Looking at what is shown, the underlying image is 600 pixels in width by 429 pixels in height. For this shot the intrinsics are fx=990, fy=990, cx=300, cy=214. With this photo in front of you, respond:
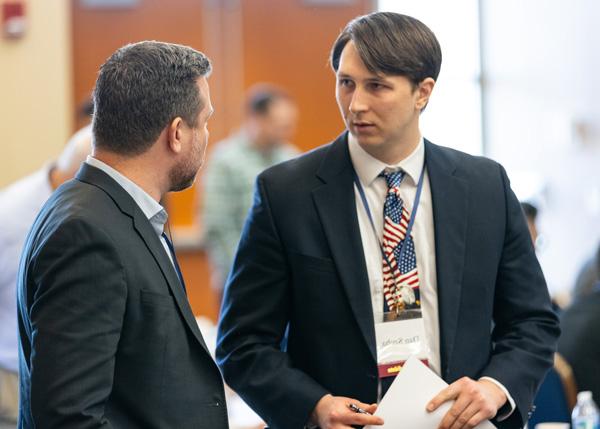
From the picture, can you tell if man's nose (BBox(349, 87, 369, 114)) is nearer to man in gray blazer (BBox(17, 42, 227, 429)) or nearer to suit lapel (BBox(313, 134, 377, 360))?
suit lapel (BBox(313, 134, 377, 360))

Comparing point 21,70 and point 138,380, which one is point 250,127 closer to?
point 21,70

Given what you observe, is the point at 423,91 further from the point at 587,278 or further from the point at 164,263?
the point at 587,278

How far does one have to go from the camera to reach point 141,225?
197 centimetres

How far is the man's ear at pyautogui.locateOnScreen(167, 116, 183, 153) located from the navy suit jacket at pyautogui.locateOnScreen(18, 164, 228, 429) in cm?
14

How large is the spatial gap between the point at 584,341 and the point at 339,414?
5.97 feet

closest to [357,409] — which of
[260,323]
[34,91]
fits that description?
[260,323]

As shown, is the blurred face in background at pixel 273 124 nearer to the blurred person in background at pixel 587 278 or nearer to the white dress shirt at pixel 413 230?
the blurred person in background at pixel 587 278

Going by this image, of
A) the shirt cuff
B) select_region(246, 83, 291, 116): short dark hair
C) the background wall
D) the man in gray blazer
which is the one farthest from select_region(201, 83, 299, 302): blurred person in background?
the man in gray blazer

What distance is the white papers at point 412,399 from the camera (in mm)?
2203

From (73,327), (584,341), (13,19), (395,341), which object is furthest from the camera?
(13,19)

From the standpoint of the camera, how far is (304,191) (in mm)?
2445

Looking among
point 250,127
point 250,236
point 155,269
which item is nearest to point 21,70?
point 250,127

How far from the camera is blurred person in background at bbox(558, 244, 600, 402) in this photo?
368cm

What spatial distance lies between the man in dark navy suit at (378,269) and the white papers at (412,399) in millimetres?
72
